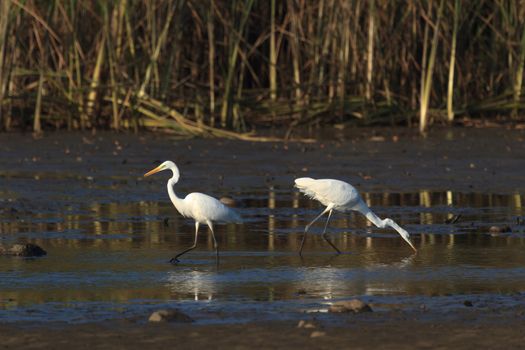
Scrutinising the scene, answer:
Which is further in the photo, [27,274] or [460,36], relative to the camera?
[460,36]

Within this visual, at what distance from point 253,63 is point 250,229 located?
8697mm

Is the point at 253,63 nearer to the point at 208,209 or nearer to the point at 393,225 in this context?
the point at 393,225

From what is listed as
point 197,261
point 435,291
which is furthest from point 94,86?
point 435,291

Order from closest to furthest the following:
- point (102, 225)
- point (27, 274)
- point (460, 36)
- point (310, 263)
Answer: point (27, 274) < point (310, 263) < point (102, 225) < point (460, 36)

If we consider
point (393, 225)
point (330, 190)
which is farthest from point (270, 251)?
point (393, 225)

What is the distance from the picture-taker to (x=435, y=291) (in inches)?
276

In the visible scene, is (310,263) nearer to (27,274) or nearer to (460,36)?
(27,274)

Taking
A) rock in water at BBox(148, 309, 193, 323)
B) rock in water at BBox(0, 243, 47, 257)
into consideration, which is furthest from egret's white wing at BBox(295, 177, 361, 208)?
rock in water at BBox(148, 309, 193, 323)

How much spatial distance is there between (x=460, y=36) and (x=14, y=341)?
1284 centimetres

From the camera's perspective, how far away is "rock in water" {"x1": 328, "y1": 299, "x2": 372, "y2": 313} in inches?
245

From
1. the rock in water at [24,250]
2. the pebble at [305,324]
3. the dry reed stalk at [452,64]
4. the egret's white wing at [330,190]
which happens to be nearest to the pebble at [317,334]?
the pebble at [305,324]

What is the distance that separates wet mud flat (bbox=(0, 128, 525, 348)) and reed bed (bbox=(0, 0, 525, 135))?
0.58 meters

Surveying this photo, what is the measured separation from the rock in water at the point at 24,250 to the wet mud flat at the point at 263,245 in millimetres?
132

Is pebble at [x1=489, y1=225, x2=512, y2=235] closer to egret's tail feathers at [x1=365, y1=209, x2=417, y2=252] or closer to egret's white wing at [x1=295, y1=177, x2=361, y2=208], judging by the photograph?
egret's tail feathers at [x1=365, y1=209, x2=417, y2=252]
